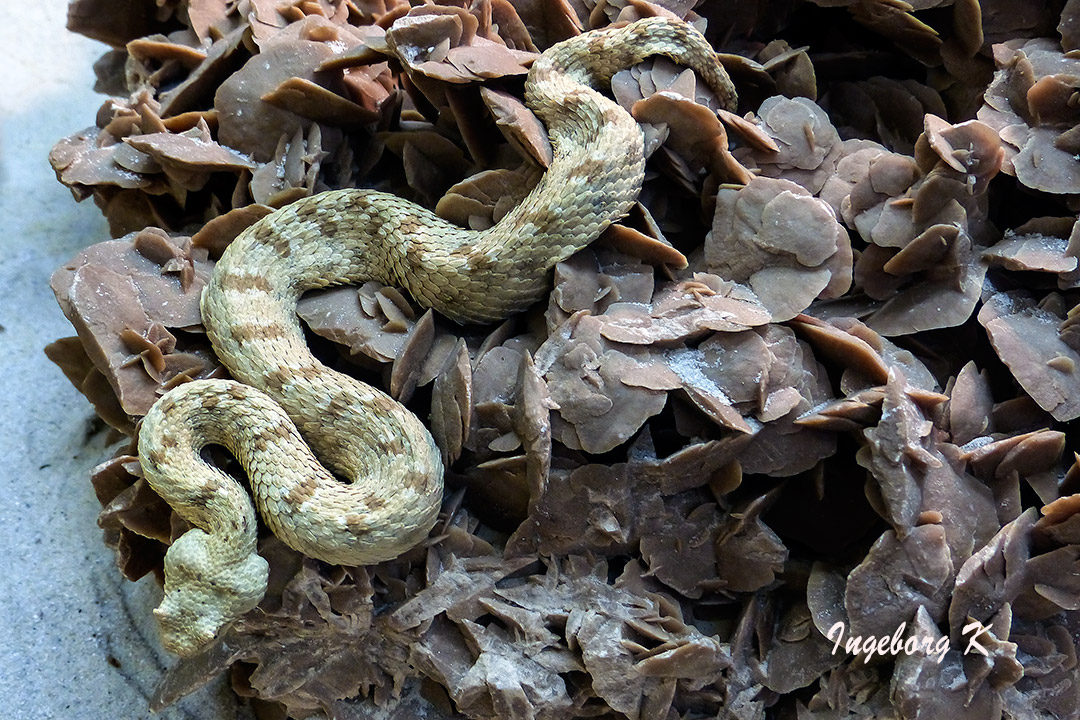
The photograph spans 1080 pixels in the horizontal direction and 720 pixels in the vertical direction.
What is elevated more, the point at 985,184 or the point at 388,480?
the point at 985,184

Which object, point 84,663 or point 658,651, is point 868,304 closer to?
point 658,651

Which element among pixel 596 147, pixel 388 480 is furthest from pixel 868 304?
pixel 388 480
